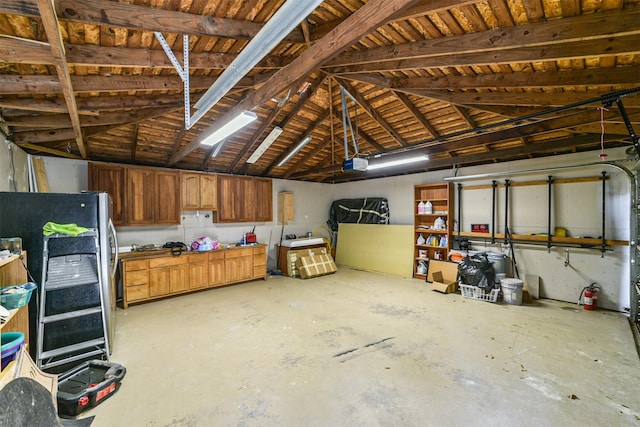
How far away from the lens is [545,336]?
3795 millimetres

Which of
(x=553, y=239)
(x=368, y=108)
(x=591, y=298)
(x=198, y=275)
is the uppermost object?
(x=368, y=108)

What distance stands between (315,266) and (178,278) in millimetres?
3394

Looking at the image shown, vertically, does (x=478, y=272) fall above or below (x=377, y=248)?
below

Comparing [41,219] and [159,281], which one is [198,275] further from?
[41,219]

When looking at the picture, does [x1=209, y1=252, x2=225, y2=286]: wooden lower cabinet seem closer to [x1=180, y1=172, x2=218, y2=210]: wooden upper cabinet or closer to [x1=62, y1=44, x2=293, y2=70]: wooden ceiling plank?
[x1=180, y1=172, x2=218, y2=210]: wooden upper cabinet

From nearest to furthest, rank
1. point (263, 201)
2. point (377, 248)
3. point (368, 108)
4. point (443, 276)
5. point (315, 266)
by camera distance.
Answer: point (368, 108) → point (443, 276) → point (315, 266) → point (263, 201) → point (377, 248)

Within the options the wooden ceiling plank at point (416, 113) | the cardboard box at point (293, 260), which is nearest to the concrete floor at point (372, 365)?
the cardboard box at point (293, 260)

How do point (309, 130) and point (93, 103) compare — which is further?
point (309, 130)

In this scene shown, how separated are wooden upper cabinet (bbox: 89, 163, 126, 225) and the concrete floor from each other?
6.24ft

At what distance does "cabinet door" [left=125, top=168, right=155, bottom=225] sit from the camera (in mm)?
5570

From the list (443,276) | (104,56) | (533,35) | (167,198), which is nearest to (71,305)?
(104,56)

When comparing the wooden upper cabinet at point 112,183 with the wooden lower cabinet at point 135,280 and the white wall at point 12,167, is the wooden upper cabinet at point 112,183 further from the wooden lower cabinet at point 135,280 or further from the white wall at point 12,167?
the wooden lower cabinet at point 135,280

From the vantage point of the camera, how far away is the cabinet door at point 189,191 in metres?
6.29

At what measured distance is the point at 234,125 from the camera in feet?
10.8
